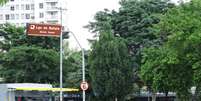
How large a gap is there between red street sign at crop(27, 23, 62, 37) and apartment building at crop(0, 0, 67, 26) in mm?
79910

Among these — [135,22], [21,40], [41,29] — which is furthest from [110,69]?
[41,29]

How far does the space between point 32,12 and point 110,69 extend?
227 feet

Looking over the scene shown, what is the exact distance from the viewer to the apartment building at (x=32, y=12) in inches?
4488

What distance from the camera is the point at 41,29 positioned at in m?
32.1

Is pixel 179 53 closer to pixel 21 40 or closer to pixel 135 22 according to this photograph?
pixel 135 22

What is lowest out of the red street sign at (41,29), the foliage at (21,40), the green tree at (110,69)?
the green tree at (110,69)

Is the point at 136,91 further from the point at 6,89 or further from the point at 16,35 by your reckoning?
the point at 6,89

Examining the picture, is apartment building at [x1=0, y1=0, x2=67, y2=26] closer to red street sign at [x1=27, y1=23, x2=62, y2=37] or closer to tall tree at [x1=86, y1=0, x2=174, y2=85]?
tall tree at [x1=86, y1=0, x2=174, y2=85]

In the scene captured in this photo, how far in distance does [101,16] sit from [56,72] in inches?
284

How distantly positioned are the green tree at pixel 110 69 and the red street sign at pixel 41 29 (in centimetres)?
1578

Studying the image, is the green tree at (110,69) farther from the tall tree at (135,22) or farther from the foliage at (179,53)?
the foliage at (179,53)

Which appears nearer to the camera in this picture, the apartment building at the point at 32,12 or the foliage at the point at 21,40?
the foliage at the point at 21,40

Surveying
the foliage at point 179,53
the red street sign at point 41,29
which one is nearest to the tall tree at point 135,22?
the foliage at point 179,53

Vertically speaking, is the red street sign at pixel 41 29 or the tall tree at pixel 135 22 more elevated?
the tall tree at pixel 135 22
